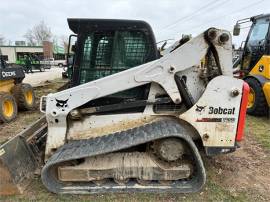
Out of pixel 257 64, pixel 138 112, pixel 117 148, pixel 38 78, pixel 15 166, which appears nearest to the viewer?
pixel 117 148

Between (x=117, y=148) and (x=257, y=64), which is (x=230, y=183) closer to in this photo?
(x=117, y=148)

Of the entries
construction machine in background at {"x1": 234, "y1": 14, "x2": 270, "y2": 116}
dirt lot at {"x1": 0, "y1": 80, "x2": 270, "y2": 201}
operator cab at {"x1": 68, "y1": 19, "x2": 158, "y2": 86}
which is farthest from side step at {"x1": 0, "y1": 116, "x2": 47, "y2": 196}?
construction machine in background at {"x1": 234, "y1": 14, "x2": 270, "y2": 116}

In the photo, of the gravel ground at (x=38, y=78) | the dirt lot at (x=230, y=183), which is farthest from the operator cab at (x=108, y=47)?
the gravel ground at (x=38, y=78)

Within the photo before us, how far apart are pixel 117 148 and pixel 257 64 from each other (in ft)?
17.3

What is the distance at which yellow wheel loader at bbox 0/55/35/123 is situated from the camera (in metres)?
6.89

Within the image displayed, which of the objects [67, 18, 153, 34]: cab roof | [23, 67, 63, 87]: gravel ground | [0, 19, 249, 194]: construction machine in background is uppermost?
[67, 18, 153, 34]: cab roof

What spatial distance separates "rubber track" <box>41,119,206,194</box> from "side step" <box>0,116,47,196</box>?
1.25 feet

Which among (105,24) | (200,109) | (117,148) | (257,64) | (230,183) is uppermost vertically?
(105,24)

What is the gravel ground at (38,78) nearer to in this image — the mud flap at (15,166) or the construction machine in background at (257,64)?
the construction machine in background at (257,64)

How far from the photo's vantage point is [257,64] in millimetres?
6902

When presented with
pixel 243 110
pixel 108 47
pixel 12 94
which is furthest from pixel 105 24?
pixel 12 94

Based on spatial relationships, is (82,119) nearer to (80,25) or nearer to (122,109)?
(122,109)

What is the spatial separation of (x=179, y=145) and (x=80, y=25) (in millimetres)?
1982

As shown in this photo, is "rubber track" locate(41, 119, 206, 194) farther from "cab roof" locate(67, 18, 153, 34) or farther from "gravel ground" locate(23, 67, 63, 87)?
"gravel ground" locate(23, 67, 63, 87)
